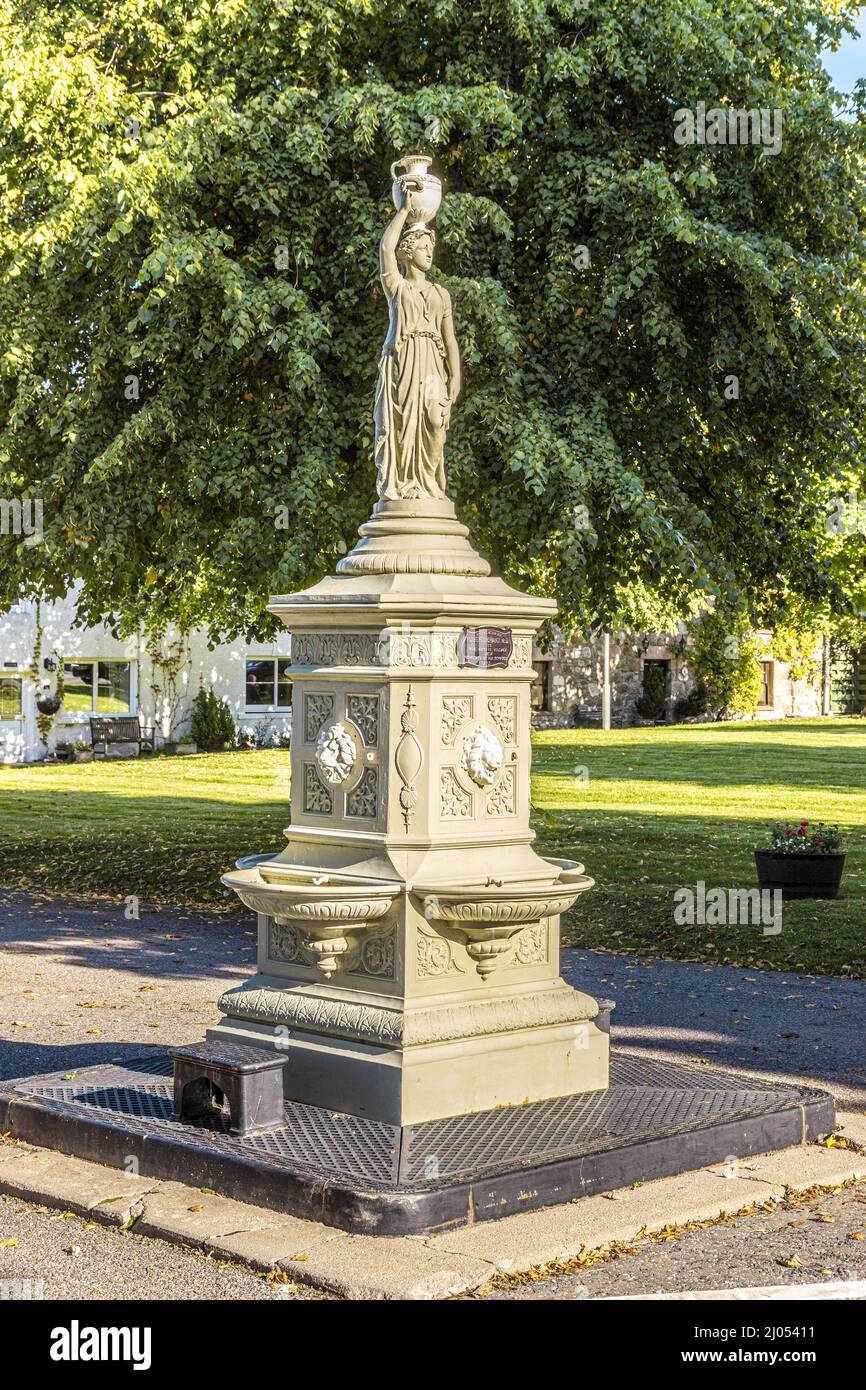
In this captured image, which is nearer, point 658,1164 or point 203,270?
point 658,1164

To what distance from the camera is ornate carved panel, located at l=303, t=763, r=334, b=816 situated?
7.52 meters

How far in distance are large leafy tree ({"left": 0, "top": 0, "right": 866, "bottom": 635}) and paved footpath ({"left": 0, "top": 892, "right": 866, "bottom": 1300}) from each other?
3140mm

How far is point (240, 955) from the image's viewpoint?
12.7 meters

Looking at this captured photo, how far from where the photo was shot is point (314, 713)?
7.59m

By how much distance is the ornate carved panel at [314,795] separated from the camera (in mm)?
7520

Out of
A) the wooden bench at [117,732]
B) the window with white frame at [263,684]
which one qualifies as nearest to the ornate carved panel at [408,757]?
the wooden bench at [117,732]

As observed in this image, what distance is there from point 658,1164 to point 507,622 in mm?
2392

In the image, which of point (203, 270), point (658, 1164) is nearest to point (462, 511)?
point (203, 270)

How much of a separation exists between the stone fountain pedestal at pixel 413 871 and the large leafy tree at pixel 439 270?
5.22m

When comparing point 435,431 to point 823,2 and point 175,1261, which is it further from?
point 823,2

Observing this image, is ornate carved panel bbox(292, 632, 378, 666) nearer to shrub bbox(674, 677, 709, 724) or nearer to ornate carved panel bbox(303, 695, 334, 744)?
ornate carved panel bbox(303, 695, 334, 744)

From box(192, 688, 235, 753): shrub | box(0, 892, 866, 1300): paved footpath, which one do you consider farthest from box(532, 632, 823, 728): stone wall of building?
box(0, 892, 866, 1300): paved footpath

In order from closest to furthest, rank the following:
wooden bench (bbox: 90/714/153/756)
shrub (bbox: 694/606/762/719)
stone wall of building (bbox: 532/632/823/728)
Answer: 1. wooden bench (bbox: 90/714/153/756)
2. stone wall of building (bbox: 532/632/823/728)
3. shrub (bbox: 694/606/762/719)
